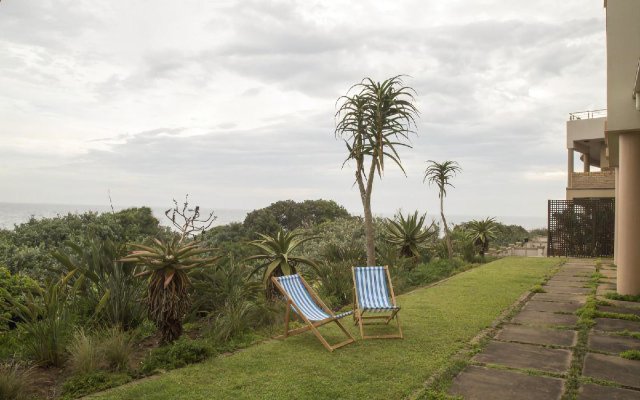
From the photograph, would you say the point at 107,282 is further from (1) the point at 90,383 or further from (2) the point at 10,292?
(1) the point at 90,383

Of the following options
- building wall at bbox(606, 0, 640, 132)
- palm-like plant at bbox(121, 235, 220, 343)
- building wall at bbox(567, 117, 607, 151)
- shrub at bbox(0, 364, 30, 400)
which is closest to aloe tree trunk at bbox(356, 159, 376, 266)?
building wall at bbox(606, 0, 640, 132)

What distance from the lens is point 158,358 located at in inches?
183

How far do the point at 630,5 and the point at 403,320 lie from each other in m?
7.26

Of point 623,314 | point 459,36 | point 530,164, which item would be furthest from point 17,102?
point 530,164

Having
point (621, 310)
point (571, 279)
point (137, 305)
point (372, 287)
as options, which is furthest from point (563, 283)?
point (137, 305)

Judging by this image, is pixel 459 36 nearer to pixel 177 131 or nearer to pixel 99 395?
pixel 99 395

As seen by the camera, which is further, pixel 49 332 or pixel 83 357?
pixel 49 332

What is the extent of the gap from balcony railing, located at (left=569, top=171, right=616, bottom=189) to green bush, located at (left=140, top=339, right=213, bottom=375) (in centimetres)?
2167

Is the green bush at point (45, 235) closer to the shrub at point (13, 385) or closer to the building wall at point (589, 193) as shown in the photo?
the shrub at point (13, 385)

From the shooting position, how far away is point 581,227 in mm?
18453

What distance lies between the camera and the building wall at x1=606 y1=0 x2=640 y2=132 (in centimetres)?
813

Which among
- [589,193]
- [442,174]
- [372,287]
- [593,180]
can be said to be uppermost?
[593,180]

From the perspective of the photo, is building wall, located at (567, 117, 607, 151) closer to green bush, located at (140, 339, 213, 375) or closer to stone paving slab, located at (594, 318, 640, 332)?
stone paving slab, located at (594, 318, 640, 332)

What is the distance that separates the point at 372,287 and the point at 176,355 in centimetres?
314
